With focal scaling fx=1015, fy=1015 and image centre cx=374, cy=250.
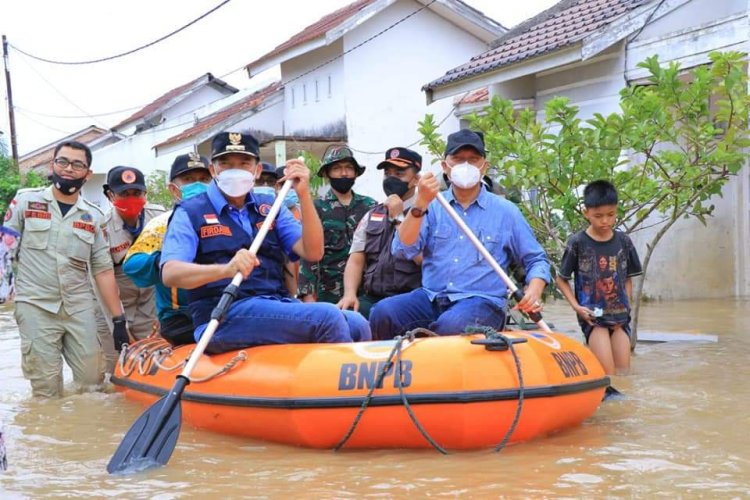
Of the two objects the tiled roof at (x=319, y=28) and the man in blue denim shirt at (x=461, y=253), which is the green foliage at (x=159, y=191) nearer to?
the tiled roof at (x=319, y=28)

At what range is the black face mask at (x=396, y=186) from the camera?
268 inches

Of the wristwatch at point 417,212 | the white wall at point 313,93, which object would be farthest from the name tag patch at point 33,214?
the white wall at point 313,93

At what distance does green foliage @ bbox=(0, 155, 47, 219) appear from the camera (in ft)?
89.4

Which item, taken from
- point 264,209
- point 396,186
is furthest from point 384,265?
point 264,209

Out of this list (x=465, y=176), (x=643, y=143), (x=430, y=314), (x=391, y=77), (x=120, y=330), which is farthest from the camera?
(x=391, y=77)

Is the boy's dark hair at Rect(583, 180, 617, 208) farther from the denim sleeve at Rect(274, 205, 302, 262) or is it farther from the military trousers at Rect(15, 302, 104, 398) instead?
the military trousers at Rect(15, 302, 104, 398)

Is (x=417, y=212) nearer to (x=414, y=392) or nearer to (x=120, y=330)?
(x=414, y=392)

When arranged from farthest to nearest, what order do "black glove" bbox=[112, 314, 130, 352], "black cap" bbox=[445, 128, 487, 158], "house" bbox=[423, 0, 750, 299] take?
"house" bbox=[423, 0, 750, 299]
"black glove" bbox=[112, 314, 130, 352]
"black cap" bbox=[445, 128, 487, 158]

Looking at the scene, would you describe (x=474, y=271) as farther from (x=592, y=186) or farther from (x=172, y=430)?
(x=172, y=430)

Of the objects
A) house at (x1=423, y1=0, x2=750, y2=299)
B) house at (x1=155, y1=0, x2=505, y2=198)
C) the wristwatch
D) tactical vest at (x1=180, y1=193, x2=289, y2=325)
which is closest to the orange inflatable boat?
tactical vest at (x1=180, y1=193, x2=289, y2=325)

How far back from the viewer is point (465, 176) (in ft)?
18.8

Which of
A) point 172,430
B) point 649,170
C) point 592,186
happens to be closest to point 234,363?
point 172,430

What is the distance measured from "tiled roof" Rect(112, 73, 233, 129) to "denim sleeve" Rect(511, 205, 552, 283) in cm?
3157

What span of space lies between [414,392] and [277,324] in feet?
3.10
